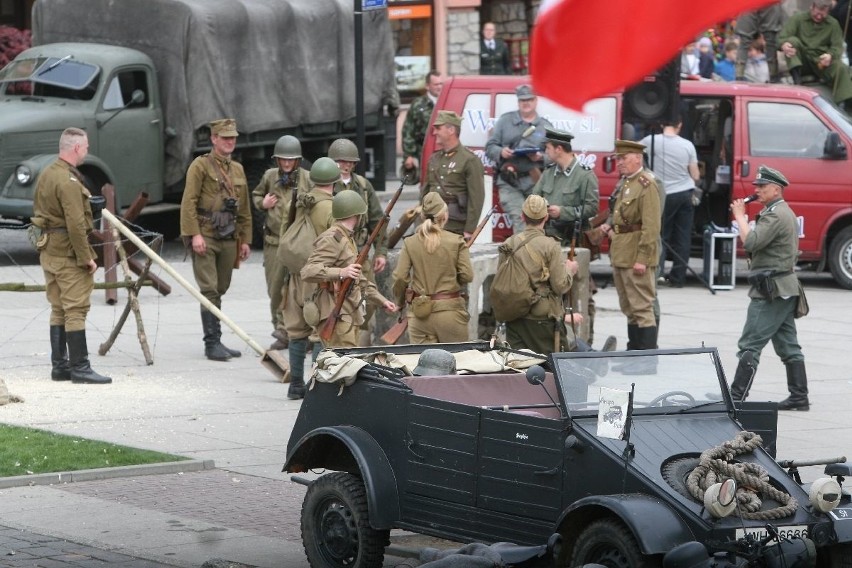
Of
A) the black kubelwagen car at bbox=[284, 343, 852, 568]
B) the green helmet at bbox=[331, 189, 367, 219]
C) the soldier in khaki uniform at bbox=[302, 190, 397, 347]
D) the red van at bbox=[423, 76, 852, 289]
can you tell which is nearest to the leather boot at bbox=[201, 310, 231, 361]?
the soldier in khaki uniform at bbox=[302, 190, 397, 347]

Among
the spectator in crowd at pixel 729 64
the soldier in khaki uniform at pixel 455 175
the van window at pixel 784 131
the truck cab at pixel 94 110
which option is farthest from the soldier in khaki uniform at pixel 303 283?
the spectator in crowd at pixel 729 64

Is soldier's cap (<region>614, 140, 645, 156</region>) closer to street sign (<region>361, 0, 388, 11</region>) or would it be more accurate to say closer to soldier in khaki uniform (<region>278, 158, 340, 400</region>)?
soldier in khaki uniform (<region>278, 158, 340, 400</region>)

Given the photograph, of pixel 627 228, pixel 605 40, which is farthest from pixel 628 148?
pixel 605 40

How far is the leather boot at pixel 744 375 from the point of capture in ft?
40.2

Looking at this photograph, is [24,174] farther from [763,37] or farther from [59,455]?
[763,37]

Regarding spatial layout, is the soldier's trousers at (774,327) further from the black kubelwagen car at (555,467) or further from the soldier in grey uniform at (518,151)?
the soldier in grey uniform at (518,151)

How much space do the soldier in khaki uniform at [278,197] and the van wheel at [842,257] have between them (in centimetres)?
770

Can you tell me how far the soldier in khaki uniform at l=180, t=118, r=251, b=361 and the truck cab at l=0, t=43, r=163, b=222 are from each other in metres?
5.47

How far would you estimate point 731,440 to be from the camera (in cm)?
800

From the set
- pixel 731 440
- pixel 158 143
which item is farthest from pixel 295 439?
pixel 158 143

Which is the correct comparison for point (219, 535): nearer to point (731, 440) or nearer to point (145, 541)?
point (145, 541)

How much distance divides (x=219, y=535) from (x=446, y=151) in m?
7.14

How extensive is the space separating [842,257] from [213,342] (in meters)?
8.32

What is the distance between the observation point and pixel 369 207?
49.1 feet
